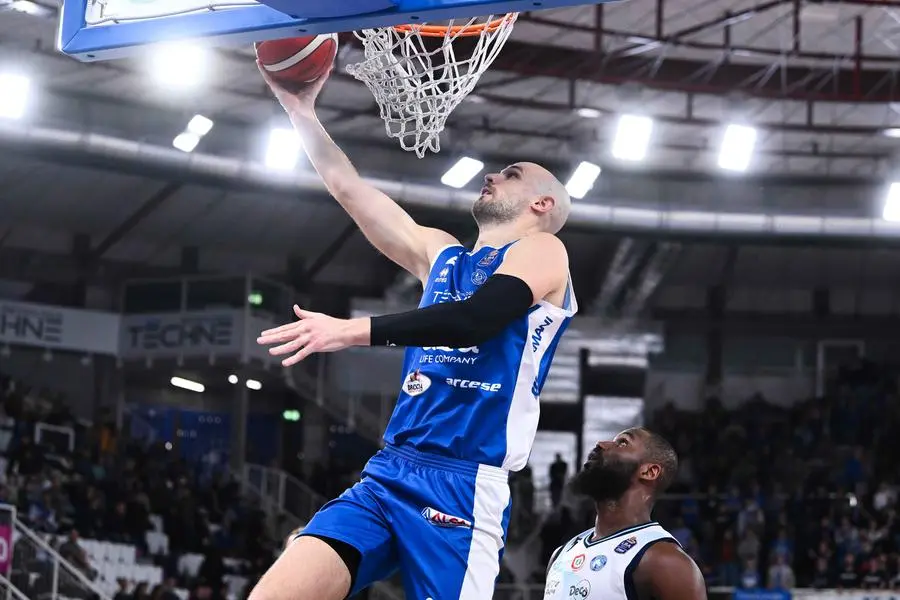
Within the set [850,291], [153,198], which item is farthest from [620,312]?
[153,198]

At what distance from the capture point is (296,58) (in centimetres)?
591

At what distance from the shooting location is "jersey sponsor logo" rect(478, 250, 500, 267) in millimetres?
5129

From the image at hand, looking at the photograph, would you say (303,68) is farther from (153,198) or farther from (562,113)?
(153,198)

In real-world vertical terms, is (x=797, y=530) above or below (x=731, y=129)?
below

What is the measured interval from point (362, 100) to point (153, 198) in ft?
17.7

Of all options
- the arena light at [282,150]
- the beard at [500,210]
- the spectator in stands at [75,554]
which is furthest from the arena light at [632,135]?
the beard at [500,210]

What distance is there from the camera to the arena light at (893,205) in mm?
23094

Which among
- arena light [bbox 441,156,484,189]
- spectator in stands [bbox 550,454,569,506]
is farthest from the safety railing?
spectator in stands [bbox 550,454,569,506]

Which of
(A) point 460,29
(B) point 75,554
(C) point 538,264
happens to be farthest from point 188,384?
(C) point 538,264

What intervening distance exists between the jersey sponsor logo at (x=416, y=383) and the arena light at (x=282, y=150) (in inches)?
672

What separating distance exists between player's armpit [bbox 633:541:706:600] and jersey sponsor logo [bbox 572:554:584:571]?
1.02 ft

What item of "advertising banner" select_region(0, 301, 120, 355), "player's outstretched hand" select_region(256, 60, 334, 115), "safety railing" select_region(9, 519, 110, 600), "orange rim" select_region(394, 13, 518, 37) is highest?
"advertising banner" select_region(0, 301, 120, 355)

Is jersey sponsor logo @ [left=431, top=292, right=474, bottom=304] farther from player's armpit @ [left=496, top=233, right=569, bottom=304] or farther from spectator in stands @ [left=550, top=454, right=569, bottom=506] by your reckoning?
spectator in stands @ [left=550, top=454, right=569, bottom=506]

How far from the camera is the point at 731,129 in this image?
21875 millimetres
